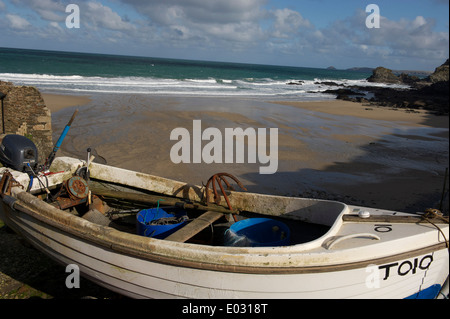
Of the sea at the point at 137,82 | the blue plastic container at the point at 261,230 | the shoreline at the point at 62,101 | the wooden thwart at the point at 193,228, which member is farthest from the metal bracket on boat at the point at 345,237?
the sea at the point at 137,82

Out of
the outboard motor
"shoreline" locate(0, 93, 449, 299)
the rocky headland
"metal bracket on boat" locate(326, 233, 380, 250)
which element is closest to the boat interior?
the outboard motor

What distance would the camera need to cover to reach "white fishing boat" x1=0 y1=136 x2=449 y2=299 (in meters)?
→ 3.31

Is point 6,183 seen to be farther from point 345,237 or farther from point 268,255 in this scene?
point 345,237

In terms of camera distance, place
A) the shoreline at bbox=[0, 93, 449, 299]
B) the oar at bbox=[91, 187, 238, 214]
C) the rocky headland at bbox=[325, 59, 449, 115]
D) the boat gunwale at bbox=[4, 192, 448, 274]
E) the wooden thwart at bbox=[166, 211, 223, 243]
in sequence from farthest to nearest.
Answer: the rocky headland at bbox=[325, 59, 449, 115]
the shoreline at bbox=[0, 93, 449, 299]
the oar at bbox=[91, 187, 238, 214]
the wooden thwart at bbox=[166, 211, 223, 243]
the boat gunwale at bbox=[4, 192, 448, 274]

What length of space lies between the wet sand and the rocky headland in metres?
6.50

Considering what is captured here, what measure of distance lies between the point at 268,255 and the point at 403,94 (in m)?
39.8

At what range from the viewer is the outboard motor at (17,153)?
536 cm

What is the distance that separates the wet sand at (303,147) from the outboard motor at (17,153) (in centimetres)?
357

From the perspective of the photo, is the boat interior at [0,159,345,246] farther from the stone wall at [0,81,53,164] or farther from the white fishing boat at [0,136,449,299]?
the stone wall at [0,81,53,164]

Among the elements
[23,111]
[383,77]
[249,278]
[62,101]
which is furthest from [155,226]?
[383,77]

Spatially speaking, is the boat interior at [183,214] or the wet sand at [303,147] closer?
the boat interior at [183,214]

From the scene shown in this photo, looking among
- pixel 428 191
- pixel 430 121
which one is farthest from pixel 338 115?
pixel 428 191

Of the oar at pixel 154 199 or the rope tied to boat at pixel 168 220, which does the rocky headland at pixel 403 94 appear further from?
the rope tied to boat at pixel 168 220

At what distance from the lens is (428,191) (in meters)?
8.21
